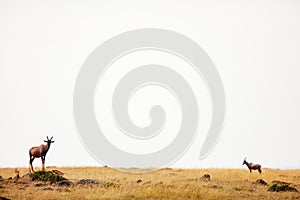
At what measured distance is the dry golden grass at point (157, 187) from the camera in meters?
26.4

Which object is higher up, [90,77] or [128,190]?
[90,77]

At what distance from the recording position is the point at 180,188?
2850cm

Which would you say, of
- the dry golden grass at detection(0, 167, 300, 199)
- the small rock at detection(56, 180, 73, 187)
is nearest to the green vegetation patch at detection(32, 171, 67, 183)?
the small rock at detection(56, 180, 73, 187)

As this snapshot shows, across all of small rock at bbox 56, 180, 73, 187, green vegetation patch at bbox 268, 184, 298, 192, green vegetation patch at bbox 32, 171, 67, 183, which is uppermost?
green vegetation patch at bbox 32, 171, 67, 183

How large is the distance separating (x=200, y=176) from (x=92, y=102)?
45.5ft

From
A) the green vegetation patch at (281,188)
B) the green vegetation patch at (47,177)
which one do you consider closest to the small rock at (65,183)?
the green vegetation patch at (47,177)

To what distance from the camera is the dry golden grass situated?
26359mm

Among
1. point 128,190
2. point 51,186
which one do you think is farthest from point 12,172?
point 128,190

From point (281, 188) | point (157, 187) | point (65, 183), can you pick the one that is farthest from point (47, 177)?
point (281, 188)

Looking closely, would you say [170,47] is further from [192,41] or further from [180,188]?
[180,188]

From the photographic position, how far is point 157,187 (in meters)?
28.6

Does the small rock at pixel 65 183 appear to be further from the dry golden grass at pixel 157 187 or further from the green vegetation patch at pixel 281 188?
the green vegetation patch at pixel 281 188

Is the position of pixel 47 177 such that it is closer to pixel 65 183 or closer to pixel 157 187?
pixel 65 183

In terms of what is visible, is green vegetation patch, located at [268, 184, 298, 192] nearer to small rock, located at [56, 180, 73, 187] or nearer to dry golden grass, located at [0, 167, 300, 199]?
dry golden grass, located at [0, 167, 300, 199]
